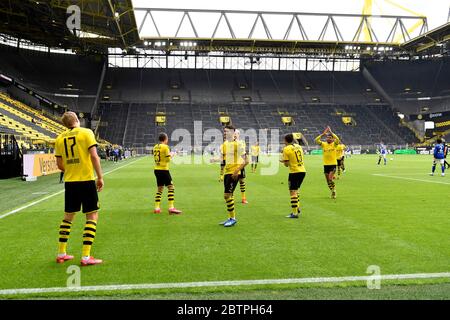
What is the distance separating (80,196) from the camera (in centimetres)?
594

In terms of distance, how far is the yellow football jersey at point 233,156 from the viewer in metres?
8.89

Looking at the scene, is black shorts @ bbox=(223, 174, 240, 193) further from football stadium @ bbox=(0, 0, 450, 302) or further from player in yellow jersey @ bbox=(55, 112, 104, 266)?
player in yellow jersey @ bbox=(55, 112, 104, 266)

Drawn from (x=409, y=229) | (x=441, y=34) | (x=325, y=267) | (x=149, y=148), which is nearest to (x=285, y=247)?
(x=325, y=267)

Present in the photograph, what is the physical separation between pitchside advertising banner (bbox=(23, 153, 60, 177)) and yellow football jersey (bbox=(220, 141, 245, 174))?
15653 mm

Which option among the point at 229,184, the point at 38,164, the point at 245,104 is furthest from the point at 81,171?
the point at 245,104

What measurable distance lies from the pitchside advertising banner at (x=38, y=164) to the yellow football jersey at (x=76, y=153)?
16723 mm

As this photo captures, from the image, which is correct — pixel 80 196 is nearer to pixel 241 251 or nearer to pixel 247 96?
pixel 241 251

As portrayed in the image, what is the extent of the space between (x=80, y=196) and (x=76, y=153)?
66 centimetres

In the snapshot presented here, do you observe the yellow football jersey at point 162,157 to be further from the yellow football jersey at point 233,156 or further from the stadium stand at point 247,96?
the stadium stand at point 247,96

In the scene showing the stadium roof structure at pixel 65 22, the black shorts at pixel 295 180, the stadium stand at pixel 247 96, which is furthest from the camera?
the stadium stand at pixel 247 96

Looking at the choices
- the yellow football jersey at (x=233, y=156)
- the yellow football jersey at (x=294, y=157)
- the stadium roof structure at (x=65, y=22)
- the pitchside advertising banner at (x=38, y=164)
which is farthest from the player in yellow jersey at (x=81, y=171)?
the stadium roof structure at (x=65, y=22)

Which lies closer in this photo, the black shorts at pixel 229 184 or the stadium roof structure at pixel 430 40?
the black shorts at pixel 229 184

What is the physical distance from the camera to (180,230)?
8.40m
